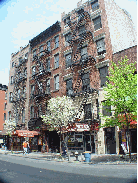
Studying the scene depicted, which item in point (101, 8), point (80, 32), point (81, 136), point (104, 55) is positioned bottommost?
point (81, 136)

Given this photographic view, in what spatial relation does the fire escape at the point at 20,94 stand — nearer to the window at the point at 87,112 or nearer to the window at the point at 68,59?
the window at the point at 68,59

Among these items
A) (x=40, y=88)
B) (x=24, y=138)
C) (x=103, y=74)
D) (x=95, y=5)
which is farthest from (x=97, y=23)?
(x=24, y=138)

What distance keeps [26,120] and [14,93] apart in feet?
26.4

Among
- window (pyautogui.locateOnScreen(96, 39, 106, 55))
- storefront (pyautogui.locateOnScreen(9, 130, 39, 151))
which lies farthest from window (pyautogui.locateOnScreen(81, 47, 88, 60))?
storefront (pyautogui.locateOnScreen(9, 130, 39, 151))

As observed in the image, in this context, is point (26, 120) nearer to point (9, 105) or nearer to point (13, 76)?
point (9, 105)

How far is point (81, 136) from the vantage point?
24.4 meters

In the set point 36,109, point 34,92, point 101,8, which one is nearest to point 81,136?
point 36,109

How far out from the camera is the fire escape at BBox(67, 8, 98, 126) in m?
24.4

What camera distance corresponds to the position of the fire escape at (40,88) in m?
30.1

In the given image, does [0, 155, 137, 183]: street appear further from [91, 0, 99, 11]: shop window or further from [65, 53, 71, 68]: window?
[91, 0, 99, 11]: shop window

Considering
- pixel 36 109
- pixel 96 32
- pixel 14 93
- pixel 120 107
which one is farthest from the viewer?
pixel 14 93

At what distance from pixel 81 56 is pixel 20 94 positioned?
16413 mm

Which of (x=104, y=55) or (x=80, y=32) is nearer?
(x=104, y=55)

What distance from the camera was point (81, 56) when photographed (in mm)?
26156
